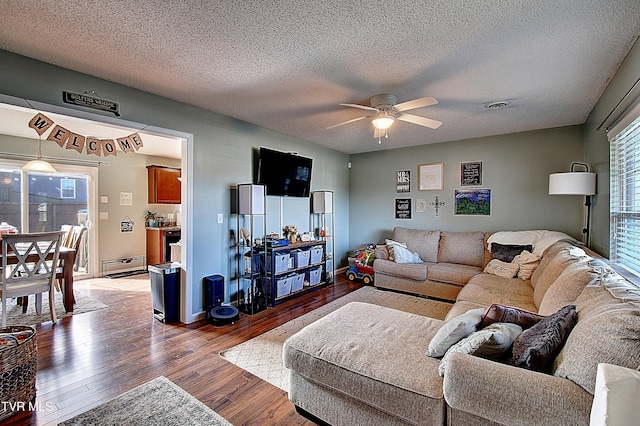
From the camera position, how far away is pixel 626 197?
252cm

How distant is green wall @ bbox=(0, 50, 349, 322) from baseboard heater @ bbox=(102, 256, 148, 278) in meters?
3.09

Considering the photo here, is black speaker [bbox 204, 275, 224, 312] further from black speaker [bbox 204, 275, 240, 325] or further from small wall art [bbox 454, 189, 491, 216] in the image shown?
small wall art [bbox 454, 189, 491, 216]

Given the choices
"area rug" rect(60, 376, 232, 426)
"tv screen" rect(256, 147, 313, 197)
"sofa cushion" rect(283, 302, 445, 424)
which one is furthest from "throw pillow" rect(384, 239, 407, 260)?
"area rug" rect(60, 376, 232, 426)

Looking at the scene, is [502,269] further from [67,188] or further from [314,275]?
[67,188]

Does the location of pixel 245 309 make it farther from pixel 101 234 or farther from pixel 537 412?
pixel 101 234

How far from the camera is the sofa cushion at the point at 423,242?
15.8 feet

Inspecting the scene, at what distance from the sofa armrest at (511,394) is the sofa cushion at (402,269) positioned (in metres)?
3.04

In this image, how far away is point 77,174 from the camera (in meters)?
5.34

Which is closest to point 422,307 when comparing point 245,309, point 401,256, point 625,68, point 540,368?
point 401,256

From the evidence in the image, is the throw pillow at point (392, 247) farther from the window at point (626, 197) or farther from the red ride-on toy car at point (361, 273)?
the window at point (626, 197)

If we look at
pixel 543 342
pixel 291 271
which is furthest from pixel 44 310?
pixel 543 342

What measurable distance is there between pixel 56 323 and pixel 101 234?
2652mm

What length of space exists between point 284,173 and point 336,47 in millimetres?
2566

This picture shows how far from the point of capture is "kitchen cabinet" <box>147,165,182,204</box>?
6.14 metres
